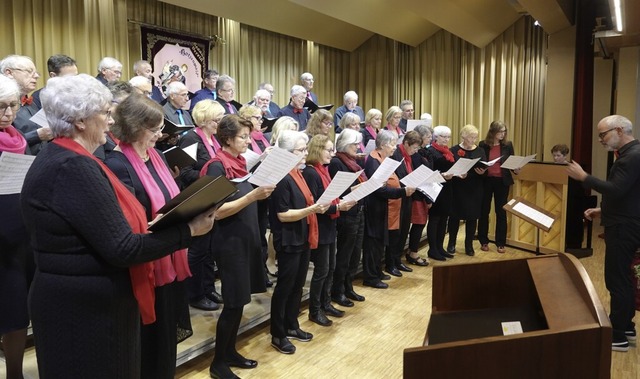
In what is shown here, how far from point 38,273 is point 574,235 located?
543 centimetres

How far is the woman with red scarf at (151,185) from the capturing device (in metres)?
1.84

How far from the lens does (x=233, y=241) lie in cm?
250

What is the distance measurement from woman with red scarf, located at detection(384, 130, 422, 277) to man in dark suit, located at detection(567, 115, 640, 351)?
5.11 ft

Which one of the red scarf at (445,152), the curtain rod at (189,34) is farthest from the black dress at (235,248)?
the curtain rod at (189,34)

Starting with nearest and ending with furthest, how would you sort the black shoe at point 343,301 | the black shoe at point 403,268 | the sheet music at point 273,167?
the sheet music at point 273,167 → the black shoe at point 343,301 → the black shoe at point 403,268

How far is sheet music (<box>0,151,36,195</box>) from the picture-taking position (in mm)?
1865

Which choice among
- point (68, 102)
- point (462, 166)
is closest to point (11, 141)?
point (68, 102)

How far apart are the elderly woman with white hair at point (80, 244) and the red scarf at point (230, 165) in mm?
1069

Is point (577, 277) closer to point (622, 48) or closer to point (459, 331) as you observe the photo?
point (459, 331)

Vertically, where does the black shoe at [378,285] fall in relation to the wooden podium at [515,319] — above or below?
below

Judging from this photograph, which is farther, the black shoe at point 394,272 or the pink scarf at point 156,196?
the black shoe at point 394,272

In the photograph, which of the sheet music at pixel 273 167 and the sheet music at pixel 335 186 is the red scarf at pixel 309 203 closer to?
the sheet music at pixel 335 186

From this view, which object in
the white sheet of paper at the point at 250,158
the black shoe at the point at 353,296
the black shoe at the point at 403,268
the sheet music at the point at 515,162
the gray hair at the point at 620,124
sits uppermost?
the gray hair at the point at 620,124

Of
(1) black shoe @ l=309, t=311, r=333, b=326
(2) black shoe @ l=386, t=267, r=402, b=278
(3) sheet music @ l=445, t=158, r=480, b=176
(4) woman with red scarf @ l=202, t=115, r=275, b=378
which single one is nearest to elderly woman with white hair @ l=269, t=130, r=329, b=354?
(4) woman with red scarf @ l=202, t=115, r=275, b=378
